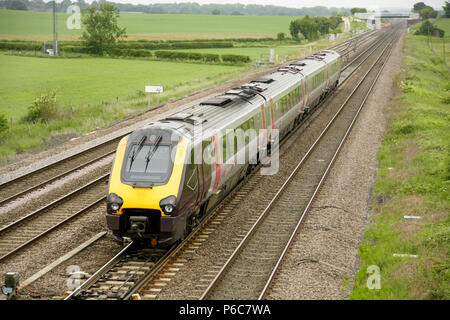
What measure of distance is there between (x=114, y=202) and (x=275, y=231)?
4781 millimetres

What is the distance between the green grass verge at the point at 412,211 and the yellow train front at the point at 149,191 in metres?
4.40

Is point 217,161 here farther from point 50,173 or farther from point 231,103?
point 50,173

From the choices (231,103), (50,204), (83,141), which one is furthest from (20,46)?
(231,103)

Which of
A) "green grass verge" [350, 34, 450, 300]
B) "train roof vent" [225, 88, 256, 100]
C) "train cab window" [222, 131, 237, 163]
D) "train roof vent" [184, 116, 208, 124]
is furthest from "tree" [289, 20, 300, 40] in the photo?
"train roof vent" [184, 116, 208, 124]

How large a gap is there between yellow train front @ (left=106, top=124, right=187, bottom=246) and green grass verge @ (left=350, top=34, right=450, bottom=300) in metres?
A: 4.40

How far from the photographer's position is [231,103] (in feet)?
61.4

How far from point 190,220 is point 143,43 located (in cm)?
8152

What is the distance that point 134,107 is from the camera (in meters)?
38.0

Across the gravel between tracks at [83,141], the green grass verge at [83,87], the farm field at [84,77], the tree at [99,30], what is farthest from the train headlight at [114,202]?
the tree at [99,30]

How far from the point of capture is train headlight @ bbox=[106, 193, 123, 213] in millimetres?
12883

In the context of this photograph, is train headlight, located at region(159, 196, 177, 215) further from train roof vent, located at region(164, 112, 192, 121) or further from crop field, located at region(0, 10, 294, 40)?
crop field, located at region(0, 10, 294, 40)

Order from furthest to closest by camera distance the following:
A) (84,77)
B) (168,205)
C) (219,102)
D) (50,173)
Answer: (84,77), (50,173), (219,102), (168,205)

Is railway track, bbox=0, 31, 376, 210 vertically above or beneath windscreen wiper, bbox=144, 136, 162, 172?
beneath

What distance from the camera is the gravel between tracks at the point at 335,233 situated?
12008 mm
